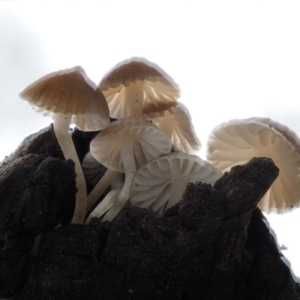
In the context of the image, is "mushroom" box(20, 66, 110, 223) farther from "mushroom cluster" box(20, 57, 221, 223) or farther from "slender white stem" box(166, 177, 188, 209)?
"slender white stem" box(166, 177, 188, 209)

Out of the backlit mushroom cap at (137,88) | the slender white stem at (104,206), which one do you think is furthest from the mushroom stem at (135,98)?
the slender white stem at (104,206)

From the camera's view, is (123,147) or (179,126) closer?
(123,147)

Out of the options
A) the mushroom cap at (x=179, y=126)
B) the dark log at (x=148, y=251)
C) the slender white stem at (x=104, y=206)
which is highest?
the mushroom cap at (x=179, y=126)

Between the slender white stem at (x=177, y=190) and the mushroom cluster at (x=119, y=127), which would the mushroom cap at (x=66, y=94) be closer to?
the mushroom cluster at (x=119, y=127)

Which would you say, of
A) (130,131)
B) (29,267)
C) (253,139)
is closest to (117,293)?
(29,267)

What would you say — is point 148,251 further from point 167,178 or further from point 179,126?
point 179,126

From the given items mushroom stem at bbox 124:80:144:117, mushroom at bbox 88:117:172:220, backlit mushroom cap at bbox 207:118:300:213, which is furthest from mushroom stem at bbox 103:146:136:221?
backlit mushroom cap at bbox 207:118:300:213

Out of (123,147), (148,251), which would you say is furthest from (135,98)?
(148,251)
